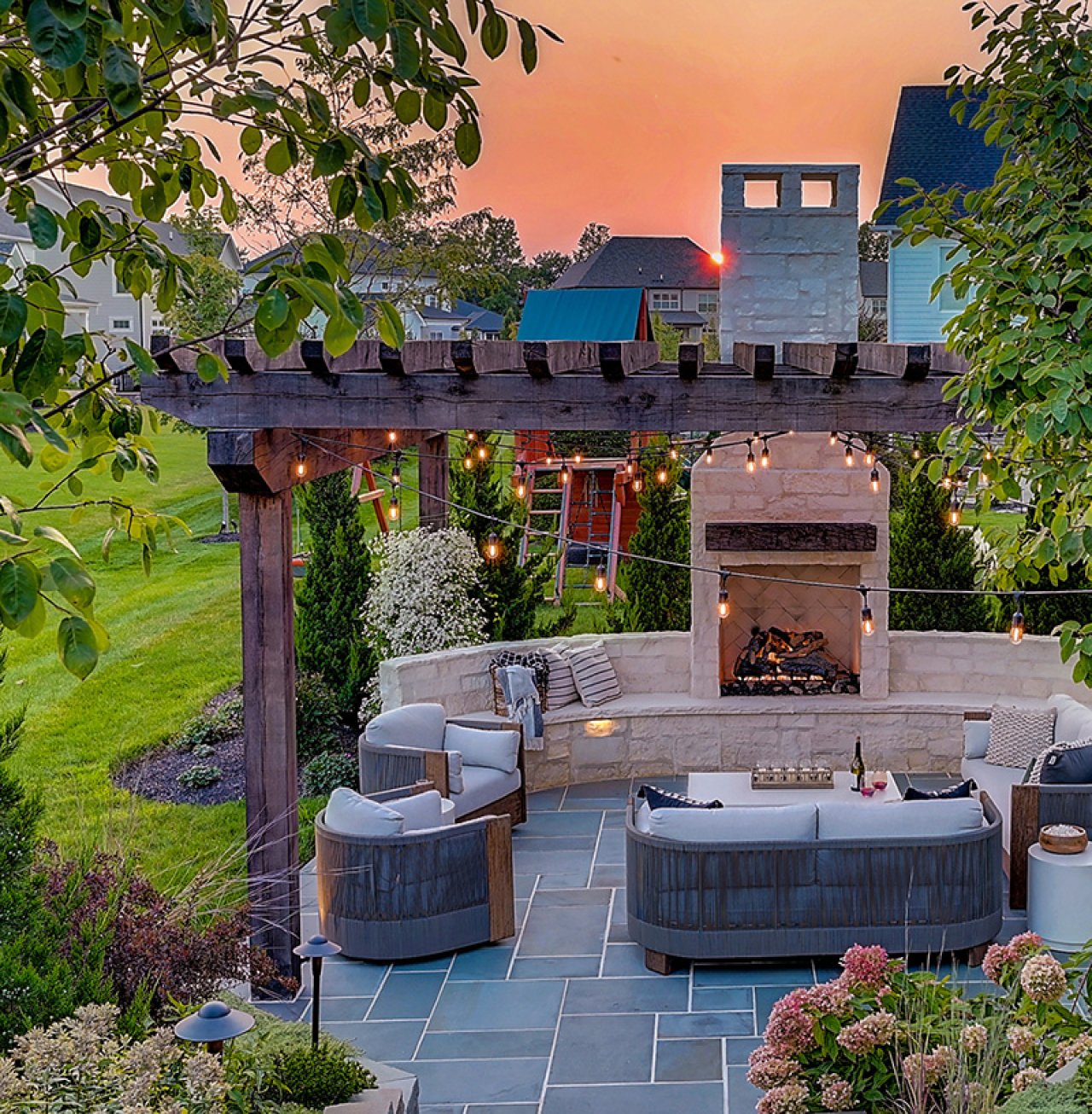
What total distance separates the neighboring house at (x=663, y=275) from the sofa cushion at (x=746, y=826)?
67.6 ft

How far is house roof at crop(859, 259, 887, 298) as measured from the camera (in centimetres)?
2797

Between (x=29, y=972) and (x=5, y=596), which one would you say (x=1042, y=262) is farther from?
(x=29, y=972)

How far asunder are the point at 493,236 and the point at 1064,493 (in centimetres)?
1362

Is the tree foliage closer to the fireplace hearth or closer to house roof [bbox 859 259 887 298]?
the fireplace hearth

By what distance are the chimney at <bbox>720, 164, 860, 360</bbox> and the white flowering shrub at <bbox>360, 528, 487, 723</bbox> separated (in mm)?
2588

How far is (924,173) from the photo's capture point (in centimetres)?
1659

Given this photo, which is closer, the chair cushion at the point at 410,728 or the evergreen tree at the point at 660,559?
the chair cushion at the point at 410,728

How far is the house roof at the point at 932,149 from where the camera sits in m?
16.4

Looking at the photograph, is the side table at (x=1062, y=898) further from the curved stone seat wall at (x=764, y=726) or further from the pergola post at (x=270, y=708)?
the pergola post at (x=270, y=708)

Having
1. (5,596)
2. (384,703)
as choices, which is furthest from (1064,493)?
(384,703)

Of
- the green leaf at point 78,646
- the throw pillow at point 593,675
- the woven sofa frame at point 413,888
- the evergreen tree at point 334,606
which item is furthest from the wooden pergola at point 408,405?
the evergreen tree at point 334,606

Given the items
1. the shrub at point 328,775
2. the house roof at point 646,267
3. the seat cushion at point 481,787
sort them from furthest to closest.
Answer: the house roof at point 646,267
the shrub at point 328,775
the seat cushion at point 481,787

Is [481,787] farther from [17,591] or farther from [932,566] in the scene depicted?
[17,591]

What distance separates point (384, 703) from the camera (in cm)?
880
